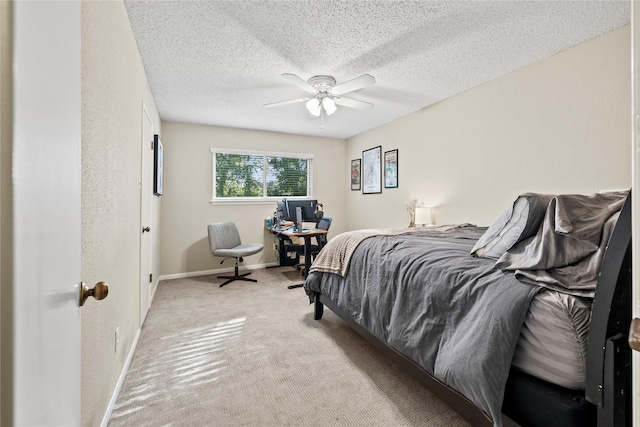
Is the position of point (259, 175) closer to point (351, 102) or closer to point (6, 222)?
point (351, 102)

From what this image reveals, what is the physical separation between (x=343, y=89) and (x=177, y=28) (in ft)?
4.86

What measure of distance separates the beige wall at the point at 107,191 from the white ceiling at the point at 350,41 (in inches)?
16.9

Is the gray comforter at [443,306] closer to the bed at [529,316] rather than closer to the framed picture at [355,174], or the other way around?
the bed at [529,316]

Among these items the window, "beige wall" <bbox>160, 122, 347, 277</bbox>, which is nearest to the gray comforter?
"beige wall" <bbox>160, 122, 347, 277</bbox>

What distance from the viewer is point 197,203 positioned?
190 inches

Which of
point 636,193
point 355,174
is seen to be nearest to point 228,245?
point 355,174

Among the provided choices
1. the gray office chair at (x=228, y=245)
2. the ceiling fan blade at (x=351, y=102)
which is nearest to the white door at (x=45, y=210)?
the ceiling fan blade at (x=351, y=102)

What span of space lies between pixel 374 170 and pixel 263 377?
3.94 meters

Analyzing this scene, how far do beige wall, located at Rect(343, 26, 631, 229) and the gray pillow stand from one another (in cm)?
145

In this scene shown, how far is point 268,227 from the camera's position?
520 centimetres

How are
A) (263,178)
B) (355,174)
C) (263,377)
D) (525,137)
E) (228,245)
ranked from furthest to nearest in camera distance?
1. (355,174)
2. (263,178)
3. (228,245)
4. (525,137)
5. (263,377)

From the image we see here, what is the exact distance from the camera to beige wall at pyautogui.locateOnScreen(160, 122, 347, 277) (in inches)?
181

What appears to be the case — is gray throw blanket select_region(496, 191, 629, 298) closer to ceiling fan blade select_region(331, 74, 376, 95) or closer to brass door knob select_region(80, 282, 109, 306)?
brass door knob select_region(80, 282, 109, 306)

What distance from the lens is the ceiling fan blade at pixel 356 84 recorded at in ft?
8.61
